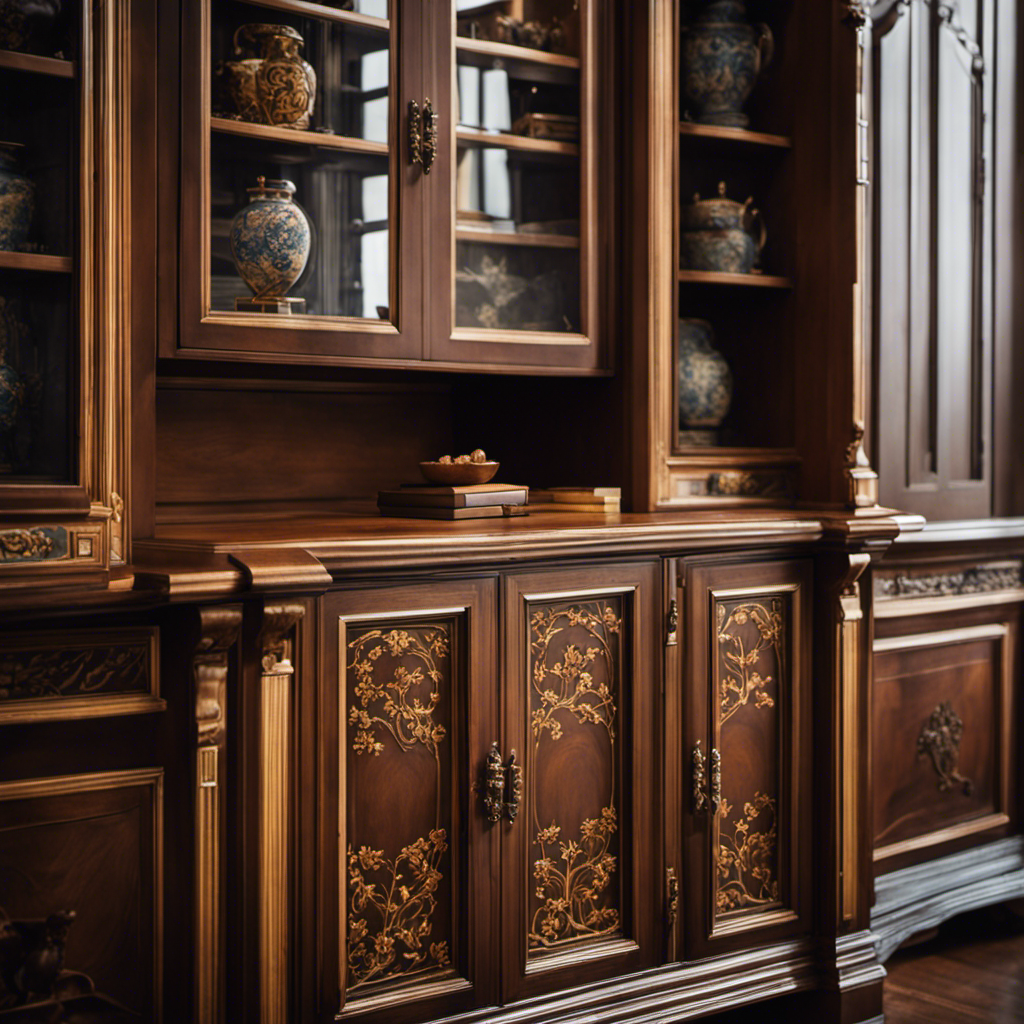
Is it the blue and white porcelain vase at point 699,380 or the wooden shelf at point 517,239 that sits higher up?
the wooden shelf at point 517,239

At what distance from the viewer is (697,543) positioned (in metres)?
2.41

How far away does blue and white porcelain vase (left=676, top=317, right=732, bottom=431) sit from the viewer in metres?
2.82

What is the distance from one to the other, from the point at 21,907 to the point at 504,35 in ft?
5.79

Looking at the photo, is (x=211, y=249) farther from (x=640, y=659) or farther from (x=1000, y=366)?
(x=1000, y=366)

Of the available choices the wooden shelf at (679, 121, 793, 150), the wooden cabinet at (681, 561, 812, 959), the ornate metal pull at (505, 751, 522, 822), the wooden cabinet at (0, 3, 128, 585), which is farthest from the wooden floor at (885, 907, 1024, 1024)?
the wooden cabinet at (0, 3, 128, 585)

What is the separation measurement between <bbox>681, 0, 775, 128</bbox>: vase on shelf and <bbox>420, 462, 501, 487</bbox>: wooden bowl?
1006 mm

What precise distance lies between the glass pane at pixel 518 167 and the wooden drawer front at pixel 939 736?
1.16 metres

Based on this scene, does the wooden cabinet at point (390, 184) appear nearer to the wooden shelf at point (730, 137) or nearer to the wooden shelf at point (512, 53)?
the wooden shelf at point (512, 53)

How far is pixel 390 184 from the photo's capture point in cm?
235

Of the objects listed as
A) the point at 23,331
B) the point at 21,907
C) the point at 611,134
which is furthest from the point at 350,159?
the point at 21,907

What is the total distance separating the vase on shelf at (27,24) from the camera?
1.68 metres

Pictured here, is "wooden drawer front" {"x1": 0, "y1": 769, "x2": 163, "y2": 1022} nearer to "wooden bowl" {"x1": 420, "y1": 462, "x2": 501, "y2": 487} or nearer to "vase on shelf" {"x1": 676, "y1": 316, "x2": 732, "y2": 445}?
"wooden bowl" {"x1": 420, "y1": 462, "x2": 501, "y2": 487}

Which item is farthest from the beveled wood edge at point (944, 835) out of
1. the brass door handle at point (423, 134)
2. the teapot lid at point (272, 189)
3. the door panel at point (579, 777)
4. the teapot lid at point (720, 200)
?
the teapot lid at point (272, 189)

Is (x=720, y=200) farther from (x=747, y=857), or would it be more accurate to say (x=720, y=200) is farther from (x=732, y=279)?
(x=747, y=857)
